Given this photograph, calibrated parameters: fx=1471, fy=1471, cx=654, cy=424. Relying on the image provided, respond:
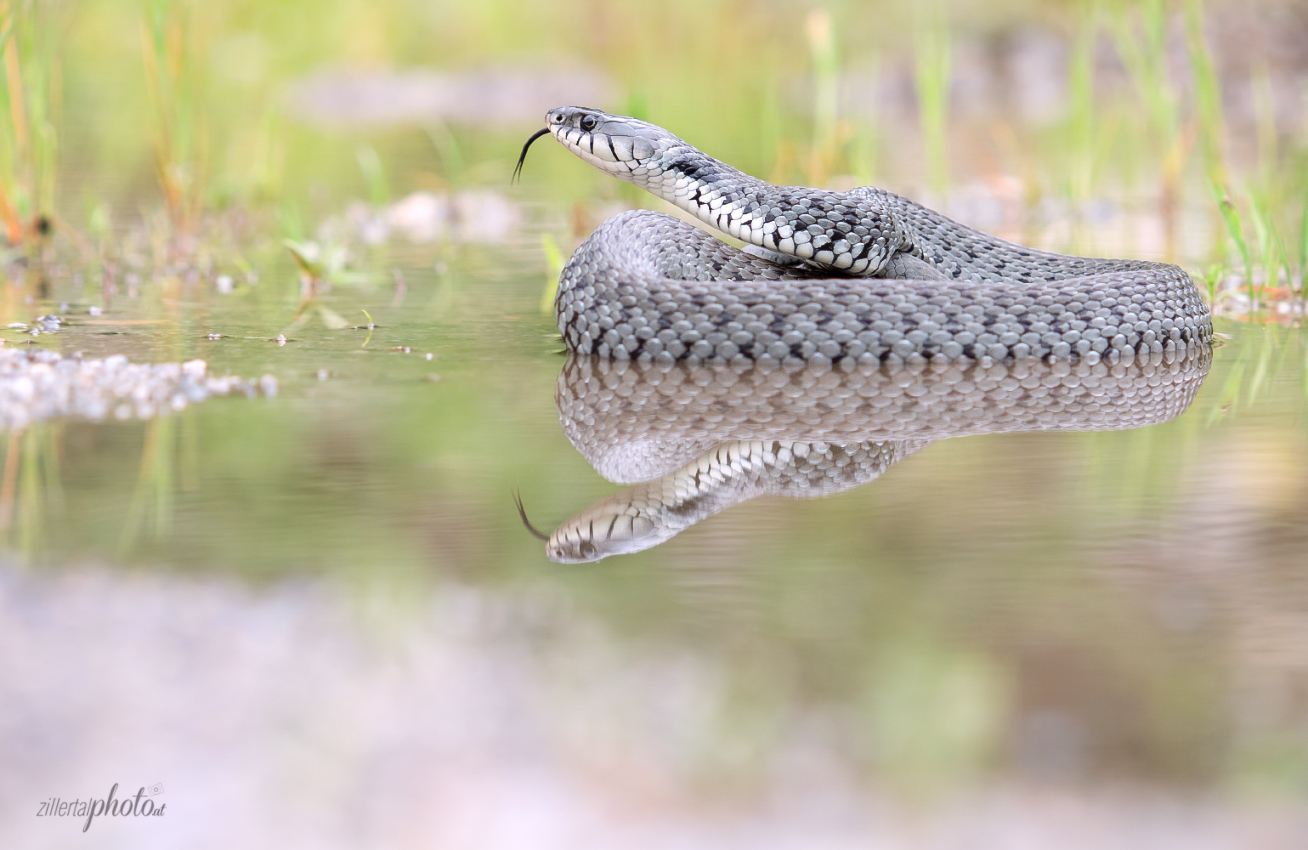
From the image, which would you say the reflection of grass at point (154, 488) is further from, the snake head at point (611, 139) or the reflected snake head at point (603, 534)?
the snake head at point (611, 139)

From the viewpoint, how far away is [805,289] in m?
4.78

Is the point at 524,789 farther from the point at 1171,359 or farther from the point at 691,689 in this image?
the point at 1171,359

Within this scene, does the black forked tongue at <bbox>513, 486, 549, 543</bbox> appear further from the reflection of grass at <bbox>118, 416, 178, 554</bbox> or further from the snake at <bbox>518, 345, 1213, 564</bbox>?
the reflection of grass at <bbox>118, 416, 178, 554</bbox>

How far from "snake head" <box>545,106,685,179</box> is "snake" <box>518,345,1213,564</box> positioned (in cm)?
101

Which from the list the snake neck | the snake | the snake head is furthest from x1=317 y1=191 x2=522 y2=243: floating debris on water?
the snake

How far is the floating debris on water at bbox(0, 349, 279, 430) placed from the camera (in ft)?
13.2

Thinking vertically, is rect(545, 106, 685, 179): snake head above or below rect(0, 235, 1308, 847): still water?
above

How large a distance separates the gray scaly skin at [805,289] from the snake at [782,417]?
7 centimetres

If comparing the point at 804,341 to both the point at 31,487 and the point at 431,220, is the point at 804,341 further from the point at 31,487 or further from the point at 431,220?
the point at 431,220

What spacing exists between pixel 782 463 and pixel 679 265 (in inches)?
83.6

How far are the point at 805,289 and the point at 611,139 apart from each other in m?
1.34

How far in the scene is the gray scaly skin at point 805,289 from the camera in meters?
4.77

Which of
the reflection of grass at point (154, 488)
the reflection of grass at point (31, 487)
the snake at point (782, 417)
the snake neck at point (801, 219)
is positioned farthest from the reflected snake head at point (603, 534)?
the snake neck at point (801, 219)

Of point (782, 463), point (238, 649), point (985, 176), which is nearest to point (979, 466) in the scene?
point (782, 463)
